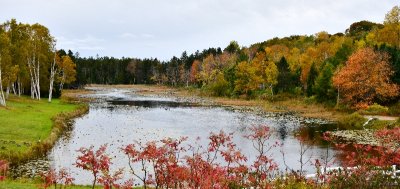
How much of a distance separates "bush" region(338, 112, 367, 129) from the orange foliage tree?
7811mm

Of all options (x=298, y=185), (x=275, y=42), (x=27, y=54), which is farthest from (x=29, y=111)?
(x=275, y=42)

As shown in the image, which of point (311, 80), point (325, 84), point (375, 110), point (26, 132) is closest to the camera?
point (26, 132)

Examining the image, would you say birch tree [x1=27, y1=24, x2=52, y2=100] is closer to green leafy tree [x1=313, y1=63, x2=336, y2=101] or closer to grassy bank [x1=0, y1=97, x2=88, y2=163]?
grassy bank [x1=0, y1=97, x2=88, y2=163]

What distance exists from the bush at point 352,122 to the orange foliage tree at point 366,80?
25.6ft

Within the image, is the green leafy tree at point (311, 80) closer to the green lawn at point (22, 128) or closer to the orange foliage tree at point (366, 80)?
the orange foliage tree at point (366, 80)

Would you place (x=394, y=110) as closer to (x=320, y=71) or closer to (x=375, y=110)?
(x=375, y=110)

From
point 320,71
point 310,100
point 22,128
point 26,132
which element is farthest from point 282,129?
point 320,71

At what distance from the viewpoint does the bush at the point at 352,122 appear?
49.5 m

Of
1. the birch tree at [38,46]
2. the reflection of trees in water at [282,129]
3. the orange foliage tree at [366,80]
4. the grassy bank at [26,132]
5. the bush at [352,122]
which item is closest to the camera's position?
the grassy bank at [26,132]

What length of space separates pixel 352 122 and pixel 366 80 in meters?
12.6

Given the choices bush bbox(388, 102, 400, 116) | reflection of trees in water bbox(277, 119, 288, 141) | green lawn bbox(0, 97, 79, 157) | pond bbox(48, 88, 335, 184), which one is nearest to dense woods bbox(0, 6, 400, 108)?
bush bbox(388, 102, 400, 116)

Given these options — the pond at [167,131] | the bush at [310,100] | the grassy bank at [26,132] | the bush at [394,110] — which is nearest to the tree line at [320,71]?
the bush at [310,100]

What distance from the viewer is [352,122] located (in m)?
51.1

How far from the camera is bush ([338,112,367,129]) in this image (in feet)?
163
